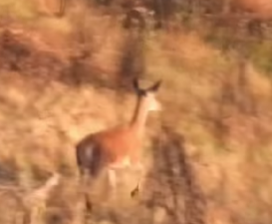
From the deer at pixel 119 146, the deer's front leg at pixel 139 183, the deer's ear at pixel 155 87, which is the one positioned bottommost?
the deer's front leg at pixel 139 183

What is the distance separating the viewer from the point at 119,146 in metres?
1.38

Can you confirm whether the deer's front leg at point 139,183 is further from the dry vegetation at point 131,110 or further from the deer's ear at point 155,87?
the deer's ear at point 155,87

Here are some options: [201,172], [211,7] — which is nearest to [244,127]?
[201,172]

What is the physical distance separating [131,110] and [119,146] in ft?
0.23

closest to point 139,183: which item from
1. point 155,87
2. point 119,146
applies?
point 119,146

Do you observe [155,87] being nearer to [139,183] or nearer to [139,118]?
[139,118]

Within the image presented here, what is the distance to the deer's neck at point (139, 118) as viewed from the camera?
1.37 m

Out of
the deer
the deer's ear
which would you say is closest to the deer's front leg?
the deer

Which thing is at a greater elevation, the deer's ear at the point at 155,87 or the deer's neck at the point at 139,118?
the deer's ear at the point at 155,87

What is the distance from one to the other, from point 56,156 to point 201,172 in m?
0.27

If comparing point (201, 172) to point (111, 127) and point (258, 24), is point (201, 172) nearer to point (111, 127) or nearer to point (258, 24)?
point (111, 127)

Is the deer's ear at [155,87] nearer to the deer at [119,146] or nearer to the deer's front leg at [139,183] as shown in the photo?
the deer at [119,146]

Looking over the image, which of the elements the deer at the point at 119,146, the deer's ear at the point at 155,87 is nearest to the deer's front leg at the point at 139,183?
the deer at the point at 119,146

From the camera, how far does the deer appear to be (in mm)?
1371
